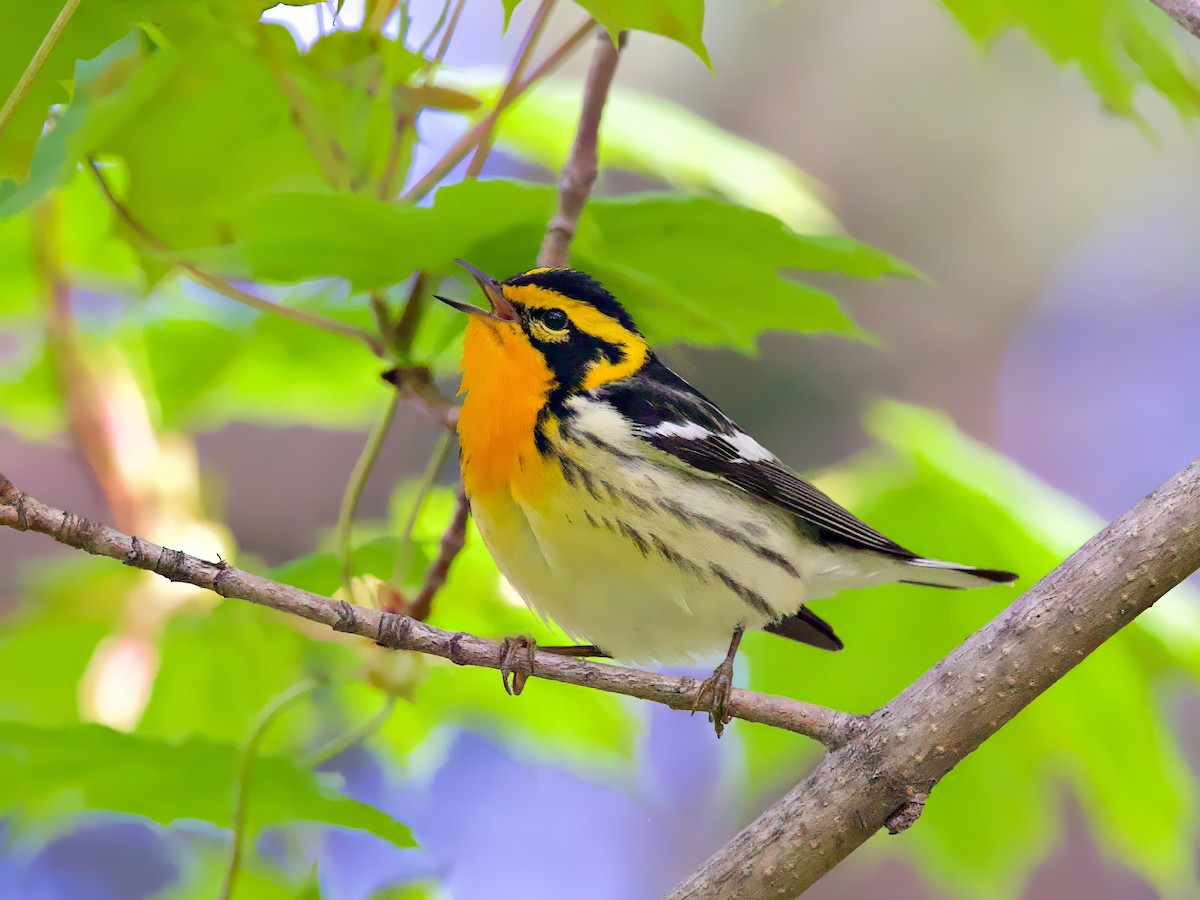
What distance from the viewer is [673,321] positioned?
1638mm

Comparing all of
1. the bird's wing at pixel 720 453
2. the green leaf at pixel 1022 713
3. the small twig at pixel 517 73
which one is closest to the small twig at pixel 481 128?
the small twig at pixel 517 73

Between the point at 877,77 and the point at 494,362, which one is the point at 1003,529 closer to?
the point at 494,362

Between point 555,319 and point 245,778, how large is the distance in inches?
38.1

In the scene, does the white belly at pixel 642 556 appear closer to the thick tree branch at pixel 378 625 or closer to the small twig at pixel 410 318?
the small twig at pixel 410 318

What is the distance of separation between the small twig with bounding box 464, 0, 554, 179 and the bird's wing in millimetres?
490

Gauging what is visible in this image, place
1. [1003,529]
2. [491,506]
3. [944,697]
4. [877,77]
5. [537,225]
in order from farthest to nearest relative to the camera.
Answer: [877,77] < [1003,529] < [491,506] < [537,225] < [944,697]

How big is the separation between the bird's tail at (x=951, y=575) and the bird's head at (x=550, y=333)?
1.98 ft

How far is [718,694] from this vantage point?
5.11ft

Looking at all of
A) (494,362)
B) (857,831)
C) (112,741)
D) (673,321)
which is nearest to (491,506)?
(494,362)

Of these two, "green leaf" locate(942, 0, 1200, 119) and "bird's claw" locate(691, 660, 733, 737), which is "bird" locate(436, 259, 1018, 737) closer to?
"bird's claw" locate(691, 660, 733, 737)

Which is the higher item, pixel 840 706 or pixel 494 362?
pixel 494 362

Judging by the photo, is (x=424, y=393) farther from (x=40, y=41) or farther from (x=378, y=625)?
(x=40, y=41)

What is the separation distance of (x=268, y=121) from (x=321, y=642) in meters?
0.73

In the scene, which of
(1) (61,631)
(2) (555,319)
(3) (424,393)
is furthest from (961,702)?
(1) (61,631)
